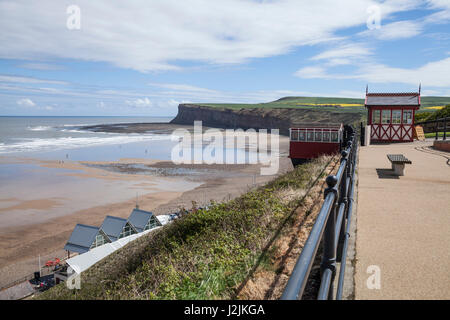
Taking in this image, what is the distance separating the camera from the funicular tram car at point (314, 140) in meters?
20.6

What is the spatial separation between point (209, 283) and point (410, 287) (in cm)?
237

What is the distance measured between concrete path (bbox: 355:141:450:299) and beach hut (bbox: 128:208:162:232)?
1310cm

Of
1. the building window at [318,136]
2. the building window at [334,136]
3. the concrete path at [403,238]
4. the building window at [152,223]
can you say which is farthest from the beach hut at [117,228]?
the concrete path at [403,238]

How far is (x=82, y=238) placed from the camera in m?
18.0

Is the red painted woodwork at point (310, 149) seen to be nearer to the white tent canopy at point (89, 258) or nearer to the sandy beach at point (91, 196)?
the sandy beach at point (91, 196)

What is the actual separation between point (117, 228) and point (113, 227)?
1.01ft

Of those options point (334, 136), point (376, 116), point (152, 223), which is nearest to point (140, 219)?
point (152, 223)

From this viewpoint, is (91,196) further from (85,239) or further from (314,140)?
(314,140)

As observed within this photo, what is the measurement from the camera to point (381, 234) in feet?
16.4

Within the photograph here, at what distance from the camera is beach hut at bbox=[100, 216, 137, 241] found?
59.8ft

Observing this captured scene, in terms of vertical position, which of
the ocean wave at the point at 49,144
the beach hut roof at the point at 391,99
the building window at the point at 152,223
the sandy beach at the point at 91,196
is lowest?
the sandy beach at the point at 91,196

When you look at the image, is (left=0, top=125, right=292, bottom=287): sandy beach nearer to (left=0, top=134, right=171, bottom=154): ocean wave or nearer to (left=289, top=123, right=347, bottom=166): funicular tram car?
(left=289, top=123, right=347, bottom=166): funicular tram car

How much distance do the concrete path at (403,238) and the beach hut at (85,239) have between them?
14103 mm
